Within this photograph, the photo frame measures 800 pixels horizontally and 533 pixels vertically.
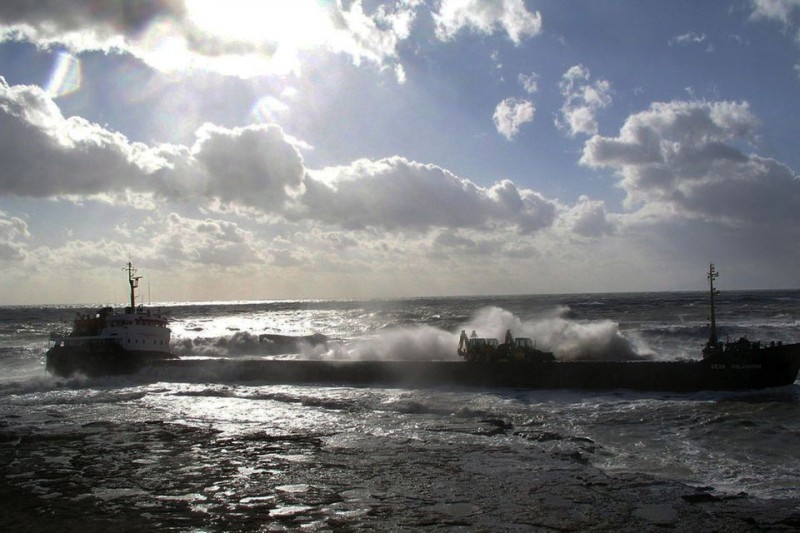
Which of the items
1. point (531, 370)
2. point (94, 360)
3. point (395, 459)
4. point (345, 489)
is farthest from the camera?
point (94, 360)

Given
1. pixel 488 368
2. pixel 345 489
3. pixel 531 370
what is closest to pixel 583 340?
pixel 531 370

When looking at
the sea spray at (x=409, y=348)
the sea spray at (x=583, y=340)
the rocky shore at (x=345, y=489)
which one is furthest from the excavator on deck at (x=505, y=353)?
the rocky shore at (x=345, y=489)

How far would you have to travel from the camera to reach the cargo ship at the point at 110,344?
36156mm

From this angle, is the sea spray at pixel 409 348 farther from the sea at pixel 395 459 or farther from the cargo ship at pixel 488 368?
the sea at pixel 395 459

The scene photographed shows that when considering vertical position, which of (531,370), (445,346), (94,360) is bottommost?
(445,346)

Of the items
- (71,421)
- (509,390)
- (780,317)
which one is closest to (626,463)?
(509,390)

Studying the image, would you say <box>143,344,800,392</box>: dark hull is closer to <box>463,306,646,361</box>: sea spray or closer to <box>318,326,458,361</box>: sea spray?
<box>318,326,458,361</box>: sea spray

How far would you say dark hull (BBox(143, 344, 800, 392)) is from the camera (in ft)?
90.9

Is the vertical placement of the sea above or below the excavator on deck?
below


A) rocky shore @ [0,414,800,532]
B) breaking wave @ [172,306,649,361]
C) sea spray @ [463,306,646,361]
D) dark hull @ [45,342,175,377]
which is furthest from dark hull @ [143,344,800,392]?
sea spray @ [463,306,646,361]

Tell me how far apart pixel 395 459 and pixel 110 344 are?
2854 cm

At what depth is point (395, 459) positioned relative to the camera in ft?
49.5

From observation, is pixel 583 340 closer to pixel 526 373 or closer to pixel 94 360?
pixel 526 373

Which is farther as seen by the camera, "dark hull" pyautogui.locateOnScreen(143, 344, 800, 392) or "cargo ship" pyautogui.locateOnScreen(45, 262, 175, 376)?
"cargo ship" pyautogui.locateOnScreen(45, 262, 175, 376)
